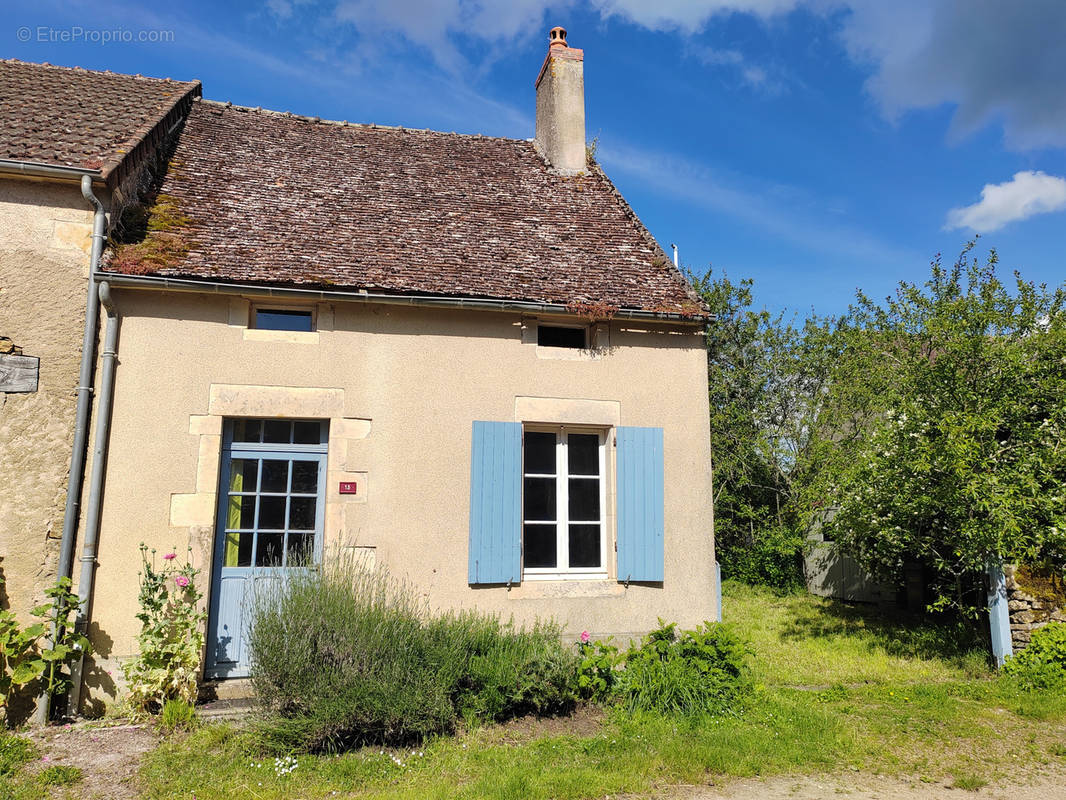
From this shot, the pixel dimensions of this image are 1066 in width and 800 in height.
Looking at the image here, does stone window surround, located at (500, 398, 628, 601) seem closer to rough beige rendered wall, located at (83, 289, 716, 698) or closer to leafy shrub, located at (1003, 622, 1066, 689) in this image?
rough beige rendered wall, located at (83, 289, 716, 698)

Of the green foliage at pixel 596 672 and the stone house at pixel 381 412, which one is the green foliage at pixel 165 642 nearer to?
the stone house at pixel 381 412

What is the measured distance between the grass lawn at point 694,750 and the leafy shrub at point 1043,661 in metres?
0.23

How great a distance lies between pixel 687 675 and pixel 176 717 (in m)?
3.95

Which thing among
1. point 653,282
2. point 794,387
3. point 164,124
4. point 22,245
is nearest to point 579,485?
point 653,282

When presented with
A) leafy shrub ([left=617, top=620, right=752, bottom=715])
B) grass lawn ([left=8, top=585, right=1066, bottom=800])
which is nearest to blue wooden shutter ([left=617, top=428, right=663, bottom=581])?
leafy shrub ([left=617, top=620, right=752, bottom=715])

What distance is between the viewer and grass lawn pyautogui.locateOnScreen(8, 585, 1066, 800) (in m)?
4.44

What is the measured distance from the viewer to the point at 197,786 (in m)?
4.35

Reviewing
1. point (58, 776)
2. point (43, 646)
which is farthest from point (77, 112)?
point (58, 776)

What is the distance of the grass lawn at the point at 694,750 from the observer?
14.6ft

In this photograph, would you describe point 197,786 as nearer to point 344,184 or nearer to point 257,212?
point 257,212

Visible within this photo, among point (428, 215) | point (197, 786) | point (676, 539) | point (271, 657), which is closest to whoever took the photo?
point (197, 786)

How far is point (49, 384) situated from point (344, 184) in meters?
3.87

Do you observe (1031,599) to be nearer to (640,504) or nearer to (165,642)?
(640,504)

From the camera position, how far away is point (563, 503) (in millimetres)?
6883
